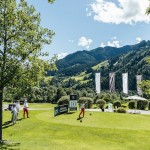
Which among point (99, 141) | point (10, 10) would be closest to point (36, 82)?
point (10, 10)

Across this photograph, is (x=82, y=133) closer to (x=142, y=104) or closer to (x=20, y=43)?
(x=20, y=43)

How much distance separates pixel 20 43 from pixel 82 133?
39.3ft

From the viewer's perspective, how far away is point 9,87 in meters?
→ 26.8

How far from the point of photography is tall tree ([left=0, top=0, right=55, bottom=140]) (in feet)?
85.9

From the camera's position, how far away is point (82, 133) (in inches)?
1319

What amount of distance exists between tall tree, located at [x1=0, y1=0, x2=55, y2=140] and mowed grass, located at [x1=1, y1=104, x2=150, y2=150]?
216 inches

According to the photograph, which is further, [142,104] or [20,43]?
[142,104]

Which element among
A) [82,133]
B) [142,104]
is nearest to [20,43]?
[82,133]

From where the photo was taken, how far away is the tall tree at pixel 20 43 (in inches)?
1031

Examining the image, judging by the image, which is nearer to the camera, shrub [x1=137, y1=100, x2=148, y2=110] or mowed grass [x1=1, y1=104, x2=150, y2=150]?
mowed grass [x1=1, y1=104, x2=150, y2=150]

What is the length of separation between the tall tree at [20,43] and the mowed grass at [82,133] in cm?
549

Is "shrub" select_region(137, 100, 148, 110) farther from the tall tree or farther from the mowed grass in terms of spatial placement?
the tall tree

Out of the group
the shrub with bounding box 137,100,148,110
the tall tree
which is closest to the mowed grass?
the tall tree

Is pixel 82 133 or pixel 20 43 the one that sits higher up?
pixel 20 43
